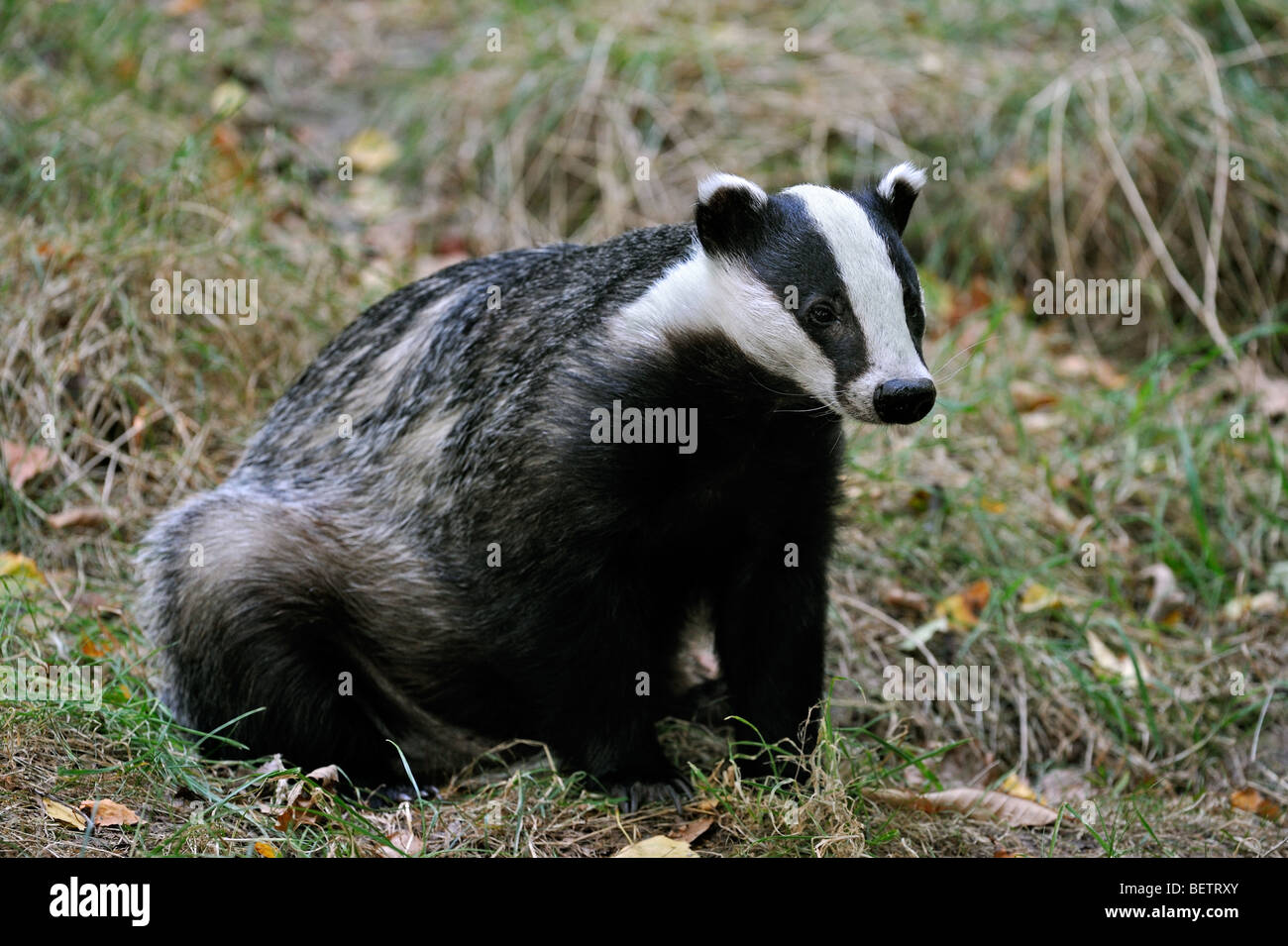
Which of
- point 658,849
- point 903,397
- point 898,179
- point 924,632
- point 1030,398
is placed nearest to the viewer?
point 903,397

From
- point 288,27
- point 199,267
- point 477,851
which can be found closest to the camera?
point 477,851

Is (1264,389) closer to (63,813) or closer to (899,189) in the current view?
(899,189)

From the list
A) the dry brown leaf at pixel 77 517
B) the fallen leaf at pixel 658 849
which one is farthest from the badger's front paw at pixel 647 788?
the dry brown leaf at pixel 77 517

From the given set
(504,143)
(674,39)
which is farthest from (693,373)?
(674,39)

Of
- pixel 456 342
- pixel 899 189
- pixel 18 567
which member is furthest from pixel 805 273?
pixel 18 567

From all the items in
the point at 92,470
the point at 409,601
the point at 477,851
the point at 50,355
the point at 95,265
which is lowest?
the point at 477,851

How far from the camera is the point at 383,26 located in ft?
27.4

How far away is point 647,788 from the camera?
3824mm

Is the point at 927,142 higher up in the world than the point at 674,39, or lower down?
lower down

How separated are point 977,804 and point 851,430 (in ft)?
6.52

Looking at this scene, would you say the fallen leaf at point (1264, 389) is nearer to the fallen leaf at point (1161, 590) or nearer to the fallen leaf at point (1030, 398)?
the fallen leaf at point (1030, 398)

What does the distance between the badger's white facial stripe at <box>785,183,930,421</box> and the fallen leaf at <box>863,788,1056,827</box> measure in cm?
111
